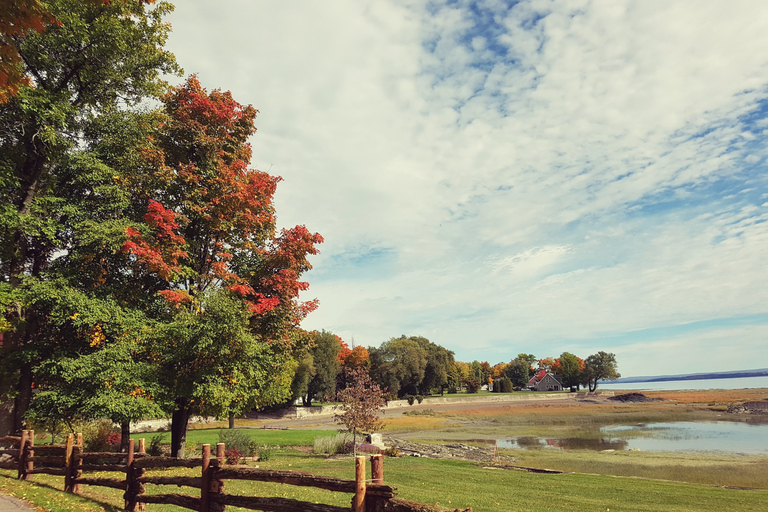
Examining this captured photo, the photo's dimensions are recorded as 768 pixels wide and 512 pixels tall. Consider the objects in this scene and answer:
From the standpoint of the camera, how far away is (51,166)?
19.7 metres

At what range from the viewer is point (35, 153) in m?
18.3

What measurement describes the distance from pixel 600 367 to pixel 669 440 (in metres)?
113

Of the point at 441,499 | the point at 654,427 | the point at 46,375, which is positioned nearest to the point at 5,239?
the point at 46,375

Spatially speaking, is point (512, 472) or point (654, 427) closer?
point (512, 472)

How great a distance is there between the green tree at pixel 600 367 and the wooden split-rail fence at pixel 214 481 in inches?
5896

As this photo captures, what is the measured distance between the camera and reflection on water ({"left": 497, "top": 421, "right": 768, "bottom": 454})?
107 feet

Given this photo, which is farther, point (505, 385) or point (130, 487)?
point (505, 385)

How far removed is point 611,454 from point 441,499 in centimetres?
2149

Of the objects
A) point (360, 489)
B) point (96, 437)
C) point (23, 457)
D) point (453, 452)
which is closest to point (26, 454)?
point (23, 457)

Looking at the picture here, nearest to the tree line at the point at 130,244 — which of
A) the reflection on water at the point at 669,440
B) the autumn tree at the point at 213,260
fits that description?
the autumn tree at the point at 213,260

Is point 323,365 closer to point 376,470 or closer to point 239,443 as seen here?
point 239,443

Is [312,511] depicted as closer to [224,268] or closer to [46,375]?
[224,268]

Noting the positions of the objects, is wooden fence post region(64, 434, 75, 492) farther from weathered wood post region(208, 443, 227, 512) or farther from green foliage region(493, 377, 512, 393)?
green foliage region(493, 377, 512, 393)

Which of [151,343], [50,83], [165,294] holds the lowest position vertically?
[151,343]
